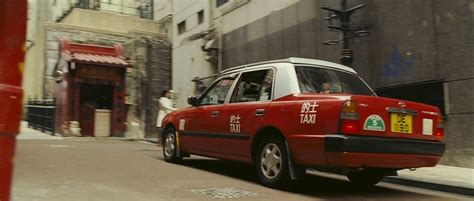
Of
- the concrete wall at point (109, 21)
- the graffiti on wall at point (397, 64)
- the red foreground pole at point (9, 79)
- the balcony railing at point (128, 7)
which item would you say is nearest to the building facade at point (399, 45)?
the graffiti on wall at point (397, 64)

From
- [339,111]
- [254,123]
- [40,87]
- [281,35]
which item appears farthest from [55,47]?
[339,111]

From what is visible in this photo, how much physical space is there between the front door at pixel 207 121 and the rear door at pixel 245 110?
199 millimetres

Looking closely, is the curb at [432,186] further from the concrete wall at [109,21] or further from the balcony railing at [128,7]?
the balcony railing at [128,7]

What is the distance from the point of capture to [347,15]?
10.8 meters

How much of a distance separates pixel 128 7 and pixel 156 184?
20.7m

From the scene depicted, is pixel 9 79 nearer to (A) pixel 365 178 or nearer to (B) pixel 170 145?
(A) pixel 365 178

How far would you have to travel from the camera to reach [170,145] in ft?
29.8

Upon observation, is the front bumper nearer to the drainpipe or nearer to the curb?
the curb

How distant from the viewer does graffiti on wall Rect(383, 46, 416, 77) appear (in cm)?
1035

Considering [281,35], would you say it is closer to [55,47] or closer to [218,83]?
[218,83]

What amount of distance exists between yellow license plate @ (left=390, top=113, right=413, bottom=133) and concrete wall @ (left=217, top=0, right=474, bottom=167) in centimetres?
367

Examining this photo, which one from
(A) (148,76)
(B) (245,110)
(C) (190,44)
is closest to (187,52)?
(C) (190,44)

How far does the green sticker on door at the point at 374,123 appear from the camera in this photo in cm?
565

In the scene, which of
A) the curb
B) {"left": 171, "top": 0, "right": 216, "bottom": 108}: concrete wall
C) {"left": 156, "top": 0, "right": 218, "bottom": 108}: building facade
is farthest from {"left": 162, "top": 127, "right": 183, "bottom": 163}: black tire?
{"left": 171, "top": 0, "right": 216, "bottom": 108}: concrete wall
